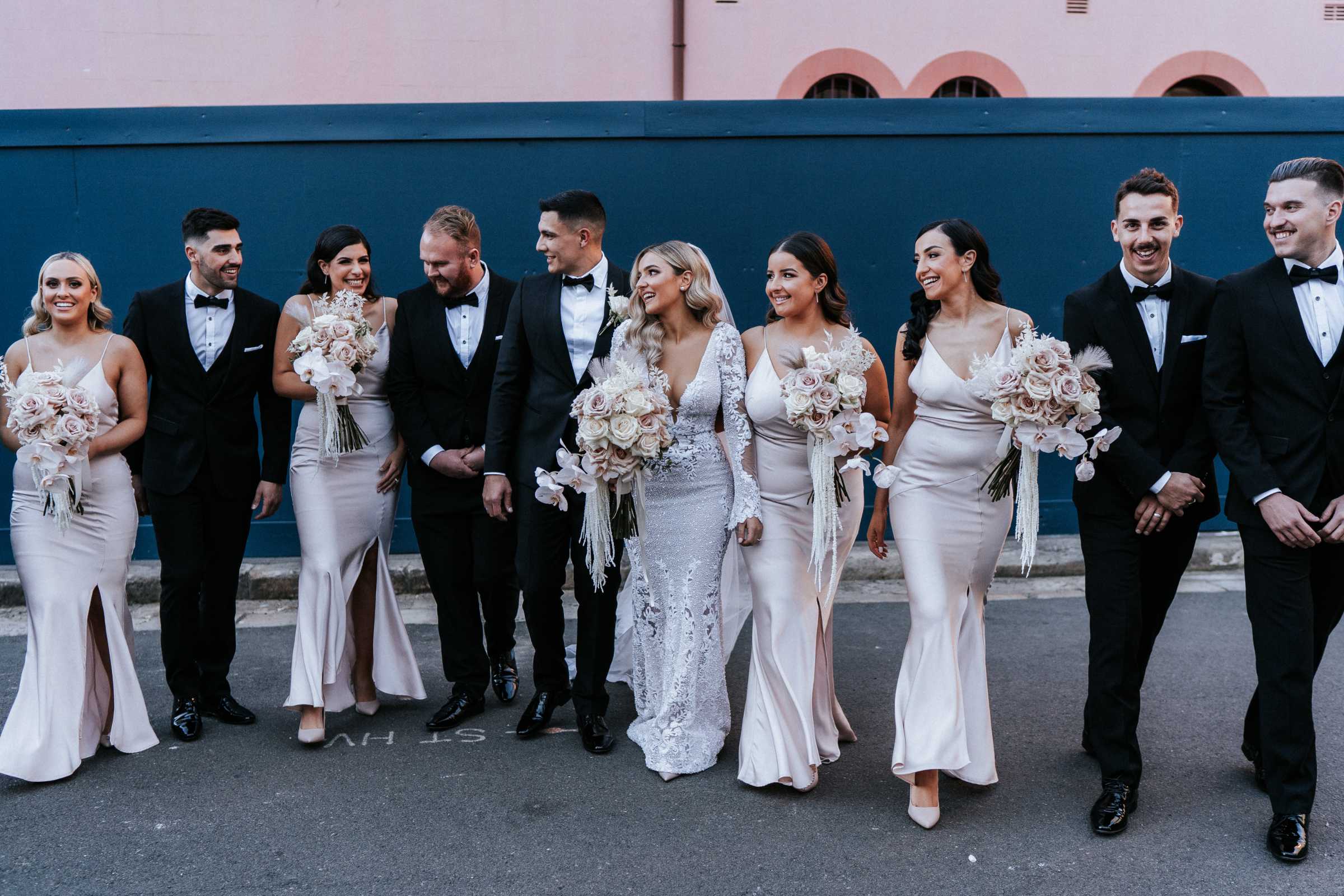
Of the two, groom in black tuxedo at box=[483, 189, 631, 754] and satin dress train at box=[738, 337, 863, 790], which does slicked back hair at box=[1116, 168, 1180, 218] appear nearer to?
satin dress train at box=[738, 337, 863, 790]

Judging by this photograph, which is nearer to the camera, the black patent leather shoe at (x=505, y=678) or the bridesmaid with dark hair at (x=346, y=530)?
the bridesmaid with dark hair at (x=346, y=530)

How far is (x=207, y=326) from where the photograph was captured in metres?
5.04

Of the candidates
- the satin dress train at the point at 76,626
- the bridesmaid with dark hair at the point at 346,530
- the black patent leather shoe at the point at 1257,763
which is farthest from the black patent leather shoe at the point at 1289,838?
the satin dress train at the point at 76,626

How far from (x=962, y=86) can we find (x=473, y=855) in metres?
8.52

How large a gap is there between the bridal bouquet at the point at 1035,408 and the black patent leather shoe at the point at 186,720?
372 cm

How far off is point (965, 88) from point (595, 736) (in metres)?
7.62

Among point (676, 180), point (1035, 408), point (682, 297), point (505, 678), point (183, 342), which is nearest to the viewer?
point (1035, 408)

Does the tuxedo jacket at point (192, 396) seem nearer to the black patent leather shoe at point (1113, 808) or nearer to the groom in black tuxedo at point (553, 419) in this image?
the groom in black tuxedo at point (553, 419)

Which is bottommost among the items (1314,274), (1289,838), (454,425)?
(1289,838)

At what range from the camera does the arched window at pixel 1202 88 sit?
32.6 ft

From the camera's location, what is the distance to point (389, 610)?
5227 millimetres

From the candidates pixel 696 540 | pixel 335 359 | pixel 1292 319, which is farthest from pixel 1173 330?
pixel 335 359

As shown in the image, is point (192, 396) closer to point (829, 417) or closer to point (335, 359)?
point (335, 359)

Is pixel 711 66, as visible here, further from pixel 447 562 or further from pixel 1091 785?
pixel 1091 785
